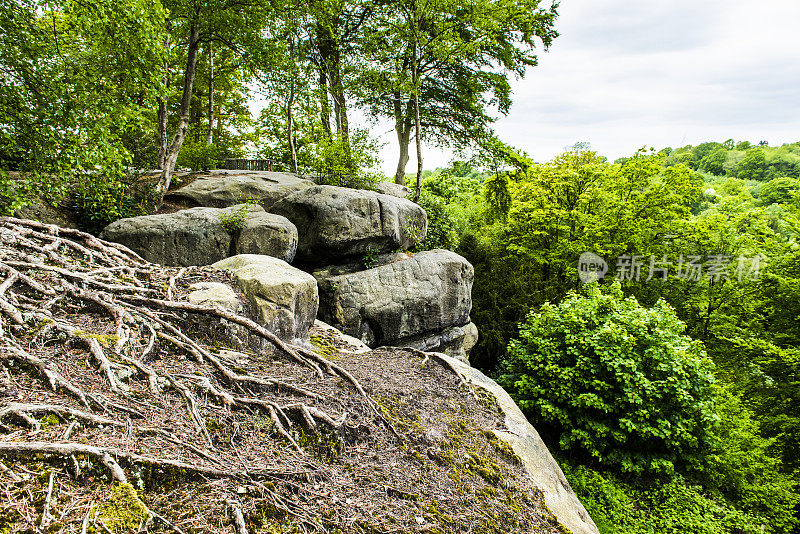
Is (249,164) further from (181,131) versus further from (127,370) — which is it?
(127,370)

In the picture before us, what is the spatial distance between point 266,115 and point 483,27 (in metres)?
9.04

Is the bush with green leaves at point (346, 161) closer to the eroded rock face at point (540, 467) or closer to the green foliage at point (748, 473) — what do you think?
the eroded rock face at point (540, 467)

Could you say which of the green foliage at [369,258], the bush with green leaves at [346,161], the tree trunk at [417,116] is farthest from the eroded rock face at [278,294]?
the tree trunk at [417,116]

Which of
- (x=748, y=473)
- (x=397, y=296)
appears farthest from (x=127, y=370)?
(x=748, y=473)

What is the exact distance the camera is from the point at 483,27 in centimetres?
1449

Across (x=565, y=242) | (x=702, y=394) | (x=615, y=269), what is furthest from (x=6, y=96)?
(x=615, y=269)

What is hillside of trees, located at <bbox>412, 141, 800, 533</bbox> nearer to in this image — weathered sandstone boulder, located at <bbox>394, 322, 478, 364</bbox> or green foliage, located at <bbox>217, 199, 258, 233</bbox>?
weathered sandstone boulder, located at <bbox>394, 322, 478, 364</bbox>

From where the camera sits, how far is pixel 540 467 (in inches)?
181

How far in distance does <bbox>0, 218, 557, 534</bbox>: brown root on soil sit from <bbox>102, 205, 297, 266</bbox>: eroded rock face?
9.24 ft

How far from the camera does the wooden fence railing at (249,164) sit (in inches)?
614

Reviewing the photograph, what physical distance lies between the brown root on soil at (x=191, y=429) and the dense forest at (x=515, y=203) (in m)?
3.36

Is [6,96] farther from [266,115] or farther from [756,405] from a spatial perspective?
[756,405]

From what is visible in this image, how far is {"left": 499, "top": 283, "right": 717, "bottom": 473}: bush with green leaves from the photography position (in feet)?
31.0

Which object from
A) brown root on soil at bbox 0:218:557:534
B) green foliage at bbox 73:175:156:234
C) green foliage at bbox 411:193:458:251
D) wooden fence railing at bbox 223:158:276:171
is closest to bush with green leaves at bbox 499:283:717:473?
green foliage at bbox 411:193:458:251
